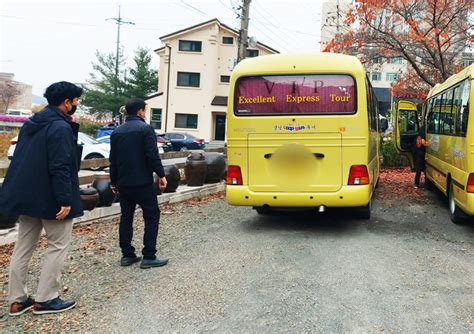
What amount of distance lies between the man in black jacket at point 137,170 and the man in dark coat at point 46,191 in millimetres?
990

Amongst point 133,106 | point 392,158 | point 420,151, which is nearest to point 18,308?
point 133,106

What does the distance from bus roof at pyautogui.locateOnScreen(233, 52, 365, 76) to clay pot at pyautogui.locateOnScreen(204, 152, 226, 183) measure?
4629 mm

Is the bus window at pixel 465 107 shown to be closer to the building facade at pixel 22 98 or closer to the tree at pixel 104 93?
the tree at pixel 104 93

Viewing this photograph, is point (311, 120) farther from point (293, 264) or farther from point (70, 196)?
point (70, 196)

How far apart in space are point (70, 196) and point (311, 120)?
3929mm

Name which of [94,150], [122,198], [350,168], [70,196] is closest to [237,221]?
[350,168]

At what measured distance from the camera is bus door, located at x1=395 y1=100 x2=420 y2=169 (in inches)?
496

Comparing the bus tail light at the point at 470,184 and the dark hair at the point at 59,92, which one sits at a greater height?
the dark hair at the point at 59,92

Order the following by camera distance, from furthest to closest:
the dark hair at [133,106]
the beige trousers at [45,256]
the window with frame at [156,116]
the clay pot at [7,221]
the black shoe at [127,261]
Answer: the window with frame at [156,116] < the clay pot at [7,221] < the black shoe at [127,261] < the dark hair at [133,106] < the beige trousers at [45,256]

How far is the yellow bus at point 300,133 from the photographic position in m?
6.91

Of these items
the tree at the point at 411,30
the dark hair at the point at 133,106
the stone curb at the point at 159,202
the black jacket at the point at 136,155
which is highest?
the tree at the point at 411,30

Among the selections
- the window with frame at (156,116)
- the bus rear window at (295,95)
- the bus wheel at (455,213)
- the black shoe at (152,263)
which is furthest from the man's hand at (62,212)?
the window with frame at (156,116)

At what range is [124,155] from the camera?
5.32 metres

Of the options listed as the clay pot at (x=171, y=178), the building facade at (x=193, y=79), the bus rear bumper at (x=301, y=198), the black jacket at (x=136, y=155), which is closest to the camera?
the black jacket at (x=136, y=155)
